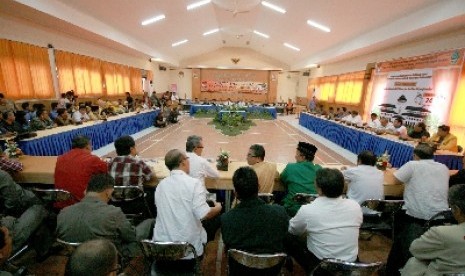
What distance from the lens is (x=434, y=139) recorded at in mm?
5488

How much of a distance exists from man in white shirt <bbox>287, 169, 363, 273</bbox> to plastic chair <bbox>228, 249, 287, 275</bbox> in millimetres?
309

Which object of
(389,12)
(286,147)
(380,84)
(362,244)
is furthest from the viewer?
(380,84)

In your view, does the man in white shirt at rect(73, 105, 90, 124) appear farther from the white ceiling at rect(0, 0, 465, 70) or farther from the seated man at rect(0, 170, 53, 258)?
the seated man at rect(0, 170, 53, 258)

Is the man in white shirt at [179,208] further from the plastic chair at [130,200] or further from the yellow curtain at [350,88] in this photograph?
the yellow curtain at [350,88]

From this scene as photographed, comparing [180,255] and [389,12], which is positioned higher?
[389,12]

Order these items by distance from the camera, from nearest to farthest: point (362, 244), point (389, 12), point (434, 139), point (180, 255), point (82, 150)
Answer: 1. point (180, 255)
2. point (82, 150)
3. point (362, 244)
4. point (434, 139)
5. point (389, 12)

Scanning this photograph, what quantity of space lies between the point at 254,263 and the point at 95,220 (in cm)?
101

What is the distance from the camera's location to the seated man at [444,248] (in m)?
1.25

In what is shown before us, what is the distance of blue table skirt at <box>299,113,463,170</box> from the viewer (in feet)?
14.3

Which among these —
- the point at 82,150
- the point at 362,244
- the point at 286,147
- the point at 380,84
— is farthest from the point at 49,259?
the point at 380,84

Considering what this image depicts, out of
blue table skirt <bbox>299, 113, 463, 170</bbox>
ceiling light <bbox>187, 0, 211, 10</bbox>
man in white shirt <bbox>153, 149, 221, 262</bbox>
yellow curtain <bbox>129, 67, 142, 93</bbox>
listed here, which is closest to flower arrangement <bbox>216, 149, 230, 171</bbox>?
man in white shirt <bbox>153, 149, 221, 262</bbox>

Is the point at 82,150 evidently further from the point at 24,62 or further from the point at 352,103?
the point at 352,103

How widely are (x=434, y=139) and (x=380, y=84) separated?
410cm

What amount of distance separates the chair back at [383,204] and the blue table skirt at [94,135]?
5.17 metres
